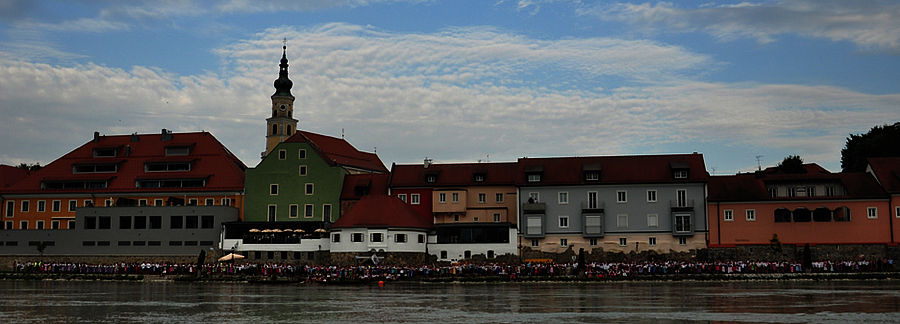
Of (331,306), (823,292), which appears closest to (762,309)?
(823,292)

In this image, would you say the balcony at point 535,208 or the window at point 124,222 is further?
the window at point 124,222

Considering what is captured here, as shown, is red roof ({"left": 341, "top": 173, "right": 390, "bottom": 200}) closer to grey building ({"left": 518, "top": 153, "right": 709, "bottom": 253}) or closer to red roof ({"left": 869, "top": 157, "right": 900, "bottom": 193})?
grey building ({"left": 518, "top": 153, "right": 709, "bottom": 253})

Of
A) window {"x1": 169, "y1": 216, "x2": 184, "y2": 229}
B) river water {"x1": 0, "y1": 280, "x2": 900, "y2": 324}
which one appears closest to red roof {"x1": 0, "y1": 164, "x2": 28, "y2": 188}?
window {"x1": 169, "y1": 216, "x2": 184, "y2": 229}

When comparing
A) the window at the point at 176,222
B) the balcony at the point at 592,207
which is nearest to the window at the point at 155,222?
the window at the point at 176,222

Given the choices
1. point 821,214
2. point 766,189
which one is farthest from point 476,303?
point 821,214

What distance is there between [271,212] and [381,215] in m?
14.1

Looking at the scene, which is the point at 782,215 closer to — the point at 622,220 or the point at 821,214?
the point at 821,214

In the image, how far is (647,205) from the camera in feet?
254

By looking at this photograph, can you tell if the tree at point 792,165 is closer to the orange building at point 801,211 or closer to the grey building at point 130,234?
the orange building at point 801,211

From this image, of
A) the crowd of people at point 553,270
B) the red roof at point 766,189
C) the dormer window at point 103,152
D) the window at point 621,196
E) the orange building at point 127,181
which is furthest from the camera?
the dormer window at point 103,152

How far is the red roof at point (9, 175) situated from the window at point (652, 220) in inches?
2451

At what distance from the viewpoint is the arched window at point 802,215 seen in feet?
243

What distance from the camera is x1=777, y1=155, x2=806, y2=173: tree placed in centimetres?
9459

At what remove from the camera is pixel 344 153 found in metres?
106
